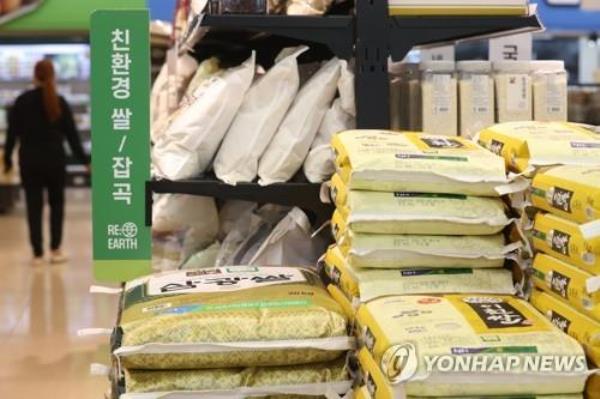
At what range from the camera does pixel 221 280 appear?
6.82 feet

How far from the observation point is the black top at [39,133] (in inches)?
290

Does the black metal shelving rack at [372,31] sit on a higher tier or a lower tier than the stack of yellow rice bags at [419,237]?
higher

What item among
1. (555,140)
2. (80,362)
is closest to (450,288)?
(555,140)

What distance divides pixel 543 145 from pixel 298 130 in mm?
760

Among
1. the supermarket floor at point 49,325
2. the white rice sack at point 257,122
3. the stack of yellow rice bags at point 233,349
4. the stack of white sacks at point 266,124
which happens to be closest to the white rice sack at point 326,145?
the stack of white sacks at point 266,124

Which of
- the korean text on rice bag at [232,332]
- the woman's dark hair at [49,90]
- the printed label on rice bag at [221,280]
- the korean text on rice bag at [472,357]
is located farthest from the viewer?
the woman's dark hair at [49,90]

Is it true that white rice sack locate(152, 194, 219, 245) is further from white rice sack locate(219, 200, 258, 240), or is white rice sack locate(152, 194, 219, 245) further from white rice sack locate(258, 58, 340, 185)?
white rice sack locate(258, 58, 340, 185)

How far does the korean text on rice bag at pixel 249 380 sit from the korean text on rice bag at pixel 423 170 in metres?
0.37

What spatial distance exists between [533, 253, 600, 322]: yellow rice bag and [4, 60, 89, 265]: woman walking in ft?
19.5

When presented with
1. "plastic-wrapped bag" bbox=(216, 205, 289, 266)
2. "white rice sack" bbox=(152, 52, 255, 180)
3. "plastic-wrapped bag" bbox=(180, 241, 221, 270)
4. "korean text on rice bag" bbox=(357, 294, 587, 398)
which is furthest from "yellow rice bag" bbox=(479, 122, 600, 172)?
"plastic-wrapped bag" bbox=(180, 241, 221, 270)

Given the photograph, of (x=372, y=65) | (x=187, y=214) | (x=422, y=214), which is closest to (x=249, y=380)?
(x=422, y=214)

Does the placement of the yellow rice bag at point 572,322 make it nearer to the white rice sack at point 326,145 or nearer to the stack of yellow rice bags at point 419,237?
the stack of yellow rice bags at point 419,237

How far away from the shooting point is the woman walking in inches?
289

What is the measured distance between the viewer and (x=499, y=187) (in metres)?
1.82
